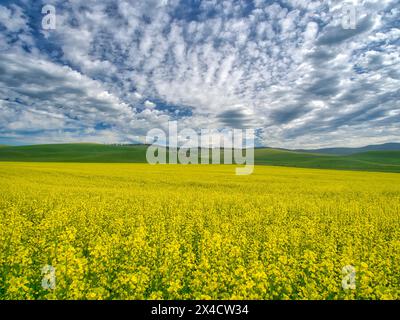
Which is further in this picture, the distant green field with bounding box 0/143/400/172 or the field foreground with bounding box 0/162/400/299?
the distant green field with bounding box 0/143/400/172

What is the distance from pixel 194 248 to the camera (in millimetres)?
8195

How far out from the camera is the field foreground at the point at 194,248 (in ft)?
15.8

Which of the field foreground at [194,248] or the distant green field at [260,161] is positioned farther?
the distant green field at [260,161]

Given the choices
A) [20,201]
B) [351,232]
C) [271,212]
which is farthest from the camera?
[20,201]

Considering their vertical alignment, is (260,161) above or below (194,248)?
below

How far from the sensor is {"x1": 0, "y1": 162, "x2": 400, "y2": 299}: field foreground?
4.83 metres

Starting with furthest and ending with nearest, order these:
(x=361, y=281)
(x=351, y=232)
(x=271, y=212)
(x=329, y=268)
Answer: (x=271, y=212) → (x=351, y=232) → (x=329, y=268) → (x=361, y=281)

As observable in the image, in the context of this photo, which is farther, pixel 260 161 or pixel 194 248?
pixel 260 161
